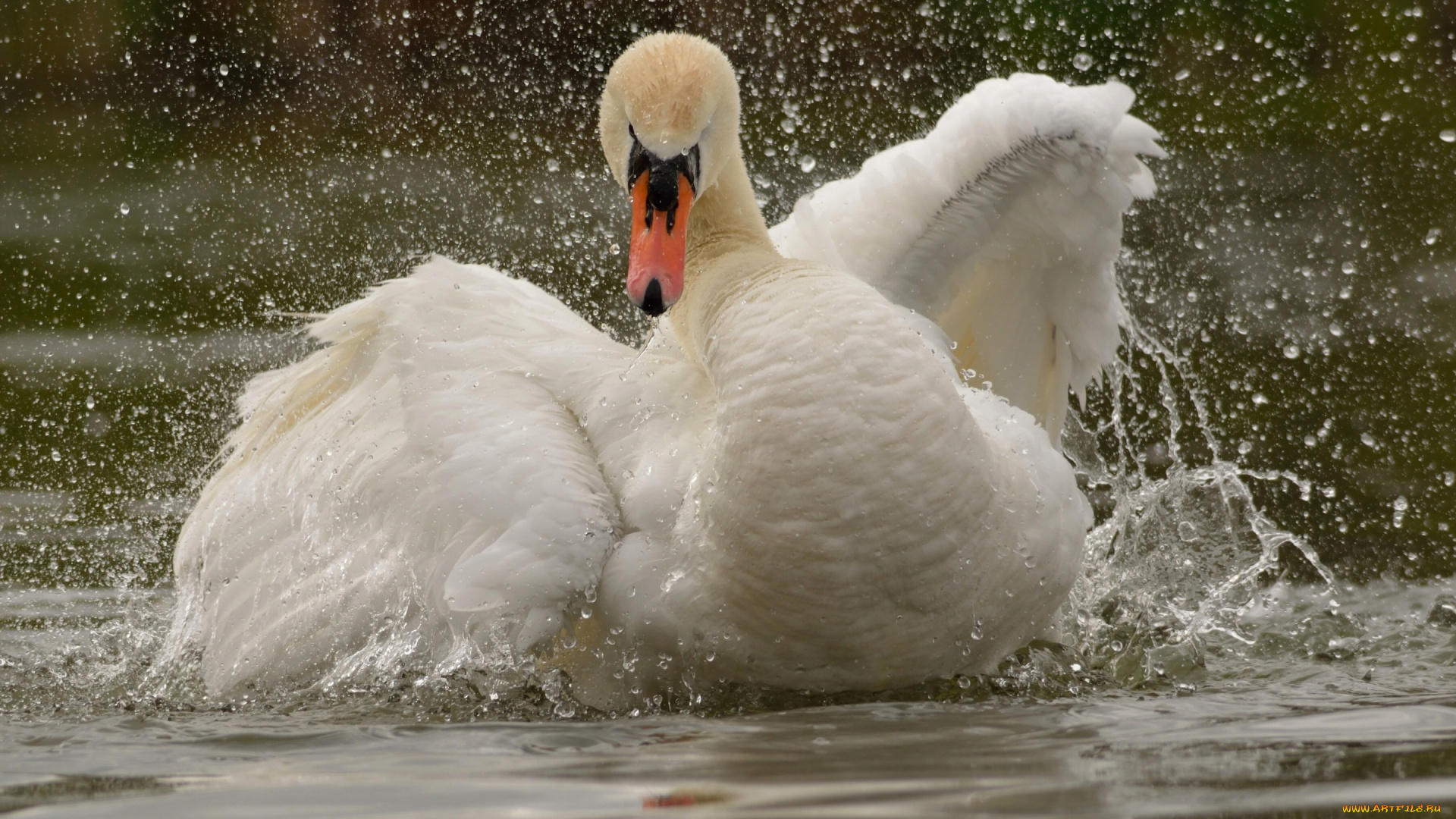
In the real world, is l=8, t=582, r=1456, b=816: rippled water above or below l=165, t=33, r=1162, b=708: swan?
below

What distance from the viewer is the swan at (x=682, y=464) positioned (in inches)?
148

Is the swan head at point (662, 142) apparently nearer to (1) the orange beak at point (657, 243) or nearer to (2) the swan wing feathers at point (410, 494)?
(1) the orange beak at point (657, 243)

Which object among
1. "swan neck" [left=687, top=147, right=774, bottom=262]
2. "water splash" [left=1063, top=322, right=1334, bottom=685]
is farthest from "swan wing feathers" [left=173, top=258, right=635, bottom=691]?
"water splash" [left=1063, top=322, right=1334, bottom=685]

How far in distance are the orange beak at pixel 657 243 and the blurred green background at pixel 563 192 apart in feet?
7.30

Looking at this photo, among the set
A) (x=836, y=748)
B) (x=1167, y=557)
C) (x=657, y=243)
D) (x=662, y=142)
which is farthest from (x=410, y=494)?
(x=1167, y=557)

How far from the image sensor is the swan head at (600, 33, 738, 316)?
4023mm

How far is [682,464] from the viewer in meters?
4.00

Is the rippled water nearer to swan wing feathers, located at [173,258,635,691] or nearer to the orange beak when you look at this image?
swan wing feathers, located at [173,258,635,691]

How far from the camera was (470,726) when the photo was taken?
3764mm

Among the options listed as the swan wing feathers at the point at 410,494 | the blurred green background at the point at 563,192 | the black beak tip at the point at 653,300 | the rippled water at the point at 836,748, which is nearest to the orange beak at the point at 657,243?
the black beak tip at the point at 653,300

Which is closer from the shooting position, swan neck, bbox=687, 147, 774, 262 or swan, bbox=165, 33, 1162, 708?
swan, bbox=165, 33, 1162, 708

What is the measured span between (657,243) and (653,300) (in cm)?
17

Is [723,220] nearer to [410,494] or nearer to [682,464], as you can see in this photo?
[682,464]

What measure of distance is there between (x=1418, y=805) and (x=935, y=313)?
113 inches
